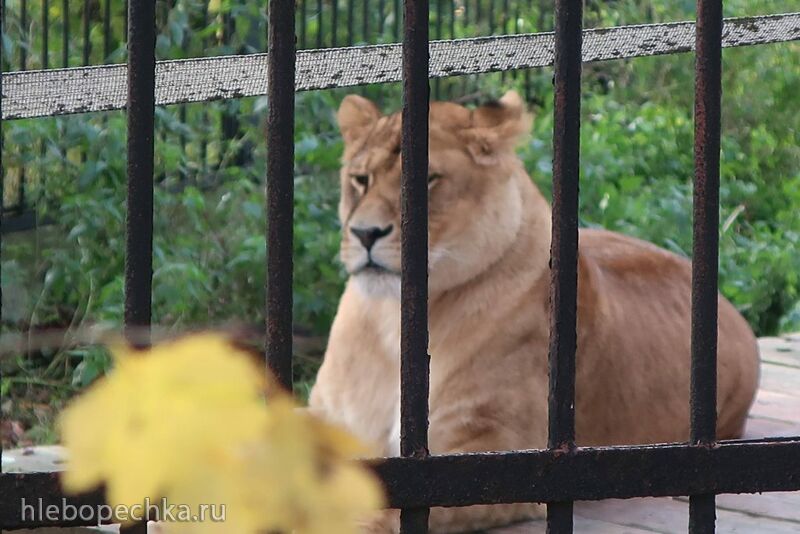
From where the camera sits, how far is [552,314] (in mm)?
1661

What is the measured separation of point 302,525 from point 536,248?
7.86ft

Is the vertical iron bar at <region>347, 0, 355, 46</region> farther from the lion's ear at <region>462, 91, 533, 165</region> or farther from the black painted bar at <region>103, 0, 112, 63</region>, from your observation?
the lion's ear at <region>462, 91, 533, 165</region>

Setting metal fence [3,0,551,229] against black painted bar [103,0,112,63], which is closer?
metal fence [3,0,551,229]

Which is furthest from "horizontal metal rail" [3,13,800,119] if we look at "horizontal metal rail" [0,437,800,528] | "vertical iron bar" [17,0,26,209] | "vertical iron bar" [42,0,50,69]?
"vertical iron bar" [42,0,50,69]

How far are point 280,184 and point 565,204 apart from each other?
34 cm

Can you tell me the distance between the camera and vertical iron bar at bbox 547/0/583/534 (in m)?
1.65

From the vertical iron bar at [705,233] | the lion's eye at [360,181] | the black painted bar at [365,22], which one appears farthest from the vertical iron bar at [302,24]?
the vertical iron bar at [705,233]

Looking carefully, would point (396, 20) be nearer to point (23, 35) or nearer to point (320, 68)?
point (23, 35)

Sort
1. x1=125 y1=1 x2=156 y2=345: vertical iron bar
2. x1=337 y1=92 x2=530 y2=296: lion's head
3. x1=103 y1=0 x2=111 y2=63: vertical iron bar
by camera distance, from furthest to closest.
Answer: x1=103 y1=0 x2=111 y2=63: vertical iron bar → x1=337 y1=92 x2=530 y2=296: lion's head → x1=125 y1=1 x2=156 y2=345: vertical iron bar

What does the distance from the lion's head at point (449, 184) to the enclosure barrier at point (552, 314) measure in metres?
1.31

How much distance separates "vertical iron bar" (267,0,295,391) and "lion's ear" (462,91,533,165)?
5.45 ft

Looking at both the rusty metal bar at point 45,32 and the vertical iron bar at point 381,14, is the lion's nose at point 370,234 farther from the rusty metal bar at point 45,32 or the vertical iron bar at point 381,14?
the vertical iron bar at point 381,14

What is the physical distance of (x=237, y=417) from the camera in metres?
0.69

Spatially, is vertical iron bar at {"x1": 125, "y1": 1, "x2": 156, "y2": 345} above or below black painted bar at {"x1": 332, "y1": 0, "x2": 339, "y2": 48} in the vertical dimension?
below
